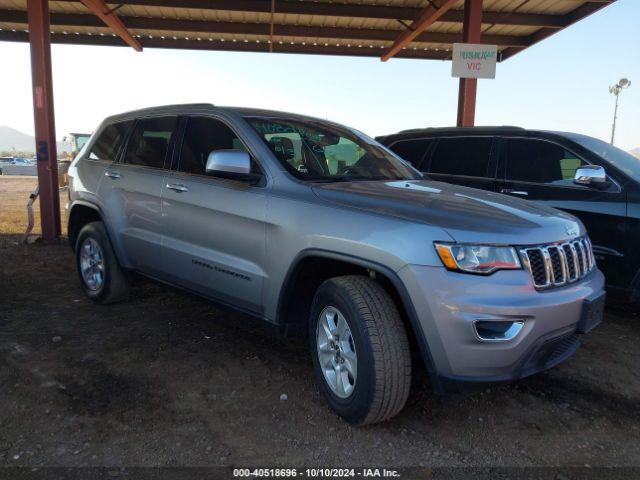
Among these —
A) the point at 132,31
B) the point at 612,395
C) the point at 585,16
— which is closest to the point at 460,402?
the point at 612,395

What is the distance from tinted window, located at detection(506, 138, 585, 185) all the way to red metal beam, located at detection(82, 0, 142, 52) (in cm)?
712

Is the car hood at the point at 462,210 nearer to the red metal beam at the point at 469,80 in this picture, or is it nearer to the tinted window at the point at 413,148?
the tinted window at the point at 413,148

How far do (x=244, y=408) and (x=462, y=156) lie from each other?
12.5 feet

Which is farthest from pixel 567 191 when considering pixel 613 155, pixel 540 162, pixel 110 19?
pixel 110 19

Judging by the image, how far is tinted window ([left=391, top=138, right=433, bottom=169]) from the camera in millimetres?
5869

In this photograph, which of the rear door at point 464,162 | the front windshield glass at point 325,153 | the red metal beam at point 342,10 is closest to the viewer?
the front windshield glass at point 325,153

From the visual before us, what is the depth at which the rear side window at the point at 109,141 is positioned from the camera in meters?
4.55

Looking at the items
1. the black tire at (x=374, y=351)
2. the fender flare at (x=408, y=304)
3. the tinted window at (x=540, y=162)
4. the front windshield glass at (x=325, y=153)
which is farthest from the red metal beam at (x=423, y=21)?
the black tire at (x=374, y=351)

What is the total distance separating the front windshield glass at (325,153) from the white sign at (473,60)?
4.85 meters

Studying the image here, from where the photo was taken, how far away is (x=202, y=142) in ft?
12.2

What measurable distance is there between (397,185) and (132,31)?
956 centimetres

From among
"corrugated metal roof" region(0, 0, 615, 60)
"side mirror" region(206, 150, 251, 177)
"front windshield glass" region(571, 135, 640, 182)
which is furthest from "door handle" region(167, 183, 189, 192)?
"corrugated metal roof" region(0, 0, 615, 60)

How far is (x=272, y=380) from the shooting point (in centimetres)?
324

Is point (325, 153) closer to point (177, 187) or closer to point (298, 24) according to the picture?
point (177, 187)
